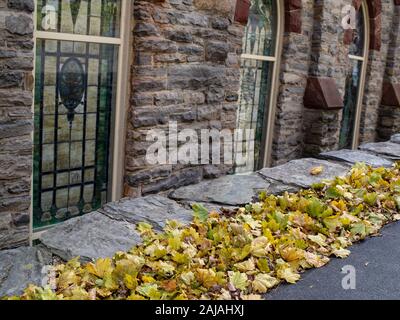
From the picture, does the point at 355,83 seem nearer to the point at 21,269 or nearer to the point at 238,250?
the point at 238,250

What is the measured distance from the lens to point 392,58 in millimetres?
10594

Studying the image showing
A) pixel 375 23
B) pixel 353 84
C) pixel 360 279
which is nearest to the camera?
pixel 360 279

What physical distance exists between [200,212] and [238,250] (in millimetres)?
527

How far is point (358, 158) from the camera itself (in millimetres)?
4895

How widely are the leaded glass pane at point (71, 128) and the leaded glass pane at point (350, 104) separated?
6305 mm

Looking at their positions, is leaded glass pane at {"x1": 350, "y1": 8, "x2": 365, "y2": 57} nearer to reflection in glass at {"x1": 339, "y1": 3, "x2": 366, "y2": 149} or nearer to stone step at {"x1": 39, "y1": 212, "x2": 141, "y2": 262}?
reflection in glass at {"x1": 339, "y1": 3, "x2": 366, "y2": 149}

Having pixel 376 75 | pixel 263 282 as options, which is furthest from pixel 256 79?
pixel 263 282

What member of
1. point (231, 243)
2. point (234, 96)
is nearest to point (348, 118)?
point (234, 96)

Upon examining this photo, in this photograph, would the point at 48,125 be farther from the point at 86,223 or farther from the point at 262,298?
the point at 262,298

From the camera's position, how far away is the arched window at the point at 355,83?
→ 379 inches

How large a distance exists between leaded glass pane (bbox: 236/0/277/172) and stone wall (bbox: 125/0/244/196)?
128 cm

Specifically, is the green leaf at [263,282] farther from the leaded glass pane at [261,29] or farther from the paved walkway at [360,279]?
the leaded glass pane at [261,29]

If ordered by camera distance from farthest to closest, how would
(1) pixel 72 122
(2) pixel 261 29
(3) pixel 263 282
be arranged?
(2) pixel 261 29, (1) pixel 72 122, (3) pixel 263 282

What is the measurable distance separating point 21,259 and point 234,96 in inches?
162
